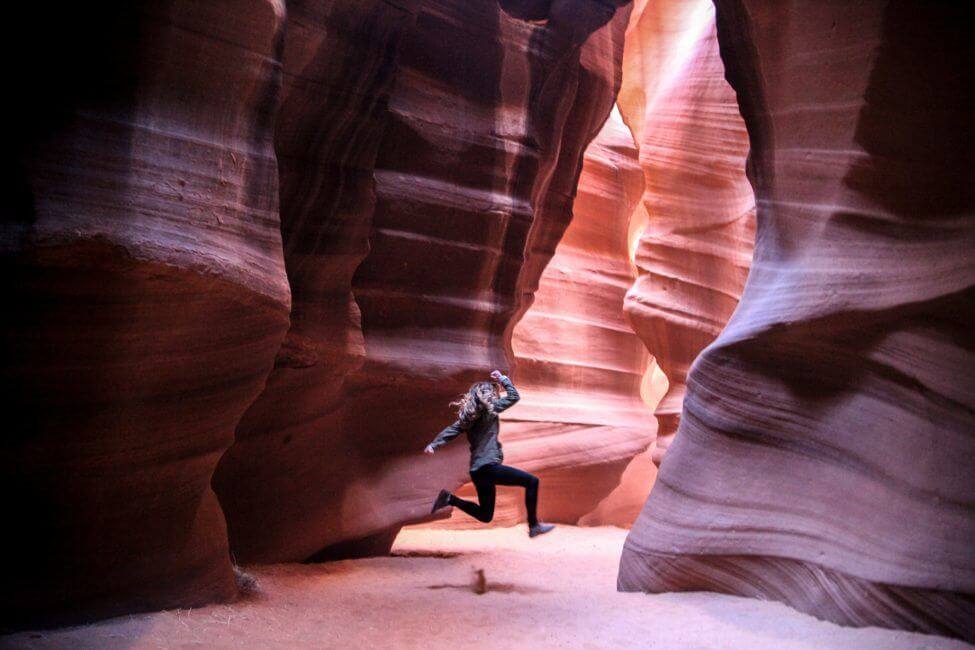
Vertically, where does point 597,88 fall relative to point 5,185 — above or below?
above

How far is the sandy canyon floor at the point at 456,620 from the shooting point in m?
4.64

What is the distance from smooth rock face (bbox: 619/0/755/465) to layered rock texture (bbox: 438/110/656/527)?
30.6 inches

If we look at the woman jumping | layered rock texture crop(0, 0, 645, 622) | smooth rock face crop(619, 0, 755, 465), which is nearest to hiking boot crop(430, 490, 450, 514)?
the woman jumping

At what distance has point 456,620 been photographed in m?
5.48

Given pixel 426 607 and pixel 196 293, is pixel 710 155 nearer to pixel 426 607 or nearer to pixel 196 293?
pixel 426 607

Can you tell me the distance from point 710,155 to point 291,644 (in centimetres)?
940

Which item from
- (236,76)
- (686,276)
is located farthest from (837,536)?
(686,276)

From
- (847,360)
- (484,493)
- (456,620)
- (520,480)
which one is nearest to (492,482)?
(484,493)

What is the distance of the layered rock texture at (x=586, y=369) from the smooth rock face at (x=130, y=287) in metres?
6.63

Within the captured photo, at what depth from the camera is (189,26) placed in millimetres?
4914

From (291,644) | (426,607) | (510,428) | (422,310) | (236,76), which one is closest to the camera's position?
(291,644)

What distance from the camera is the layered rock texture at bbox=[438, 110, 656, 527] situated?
12.1 metres

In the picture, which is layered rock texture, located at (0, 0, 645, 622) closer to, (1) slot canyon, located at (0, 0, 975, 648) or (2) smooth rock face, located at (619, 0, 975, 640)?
(1) slot canyon, located at (0, 0, 975, 648)

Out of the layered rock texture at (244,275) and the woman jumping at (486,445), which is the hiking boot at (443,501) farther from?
the layered rock texture at (244,275)
